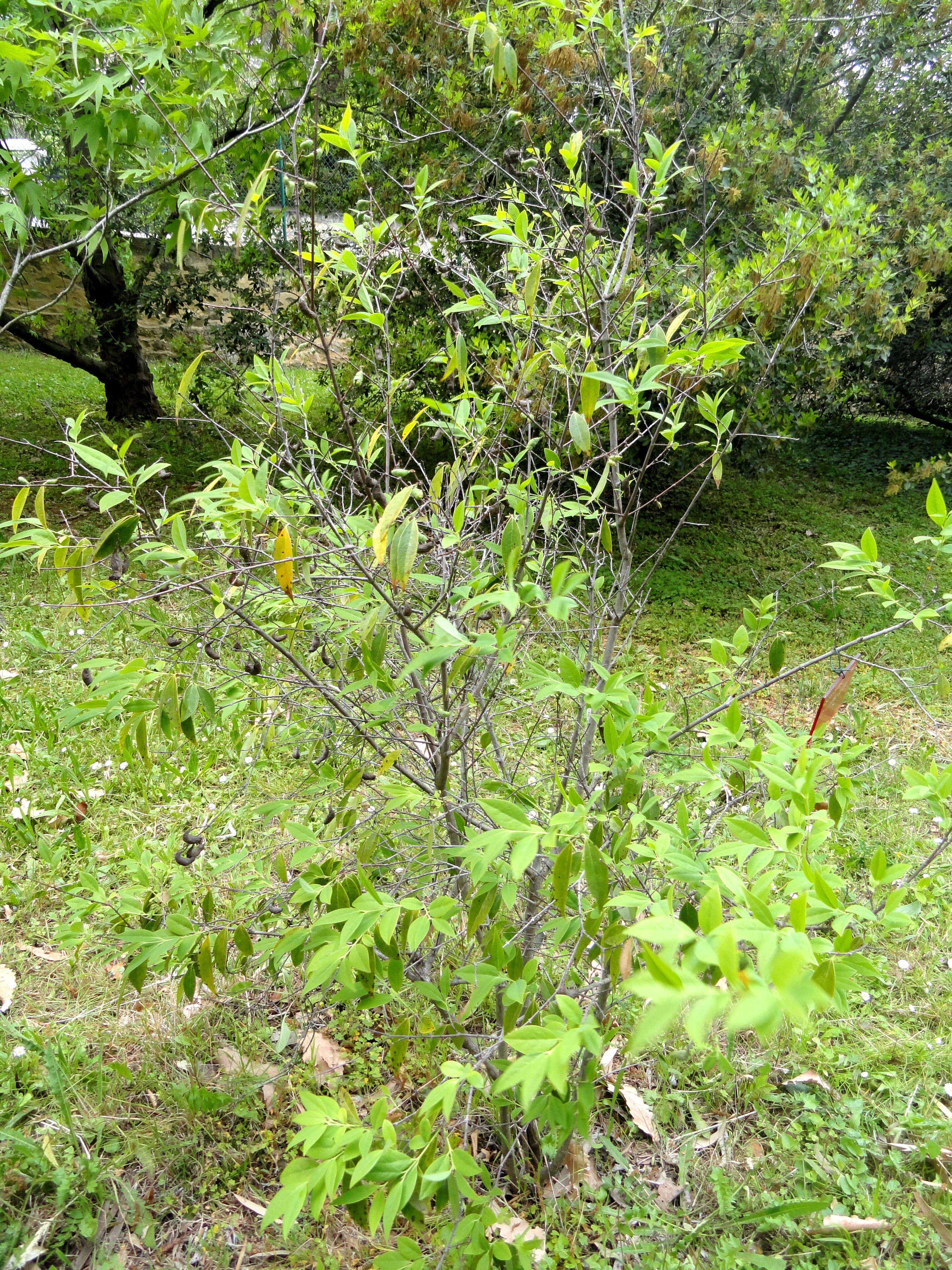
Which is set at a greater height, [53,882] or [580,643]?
[580,643]

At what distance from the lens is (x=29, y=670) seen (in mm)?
3500

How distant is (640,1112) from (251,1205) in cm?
91

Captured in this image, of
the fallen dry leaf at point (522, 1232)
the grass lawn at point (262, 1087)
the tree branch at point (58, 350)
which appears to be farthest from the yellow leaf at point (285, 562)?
the tree branch at point (58, 350)

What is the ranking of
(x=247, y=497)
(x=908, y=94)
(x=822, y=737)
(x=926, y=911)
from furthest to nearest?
(x=908, y=94), (x=926, y=911), (x=822, y=737), (x=247, y=497)

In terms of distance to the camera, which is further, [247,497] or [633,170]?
[633,170]

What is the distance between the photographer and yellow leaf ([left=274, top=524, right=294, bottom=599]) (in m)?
1.13

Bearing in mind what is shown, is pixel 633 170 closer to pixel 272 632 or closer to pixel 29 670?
pixel 272 632

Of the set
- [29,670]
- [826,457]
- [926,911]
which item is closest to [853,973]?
[926,911]

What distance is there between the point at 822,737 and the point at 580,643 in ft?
1.84

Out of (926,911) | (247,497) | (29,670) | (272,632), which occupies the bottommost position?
(29,670)

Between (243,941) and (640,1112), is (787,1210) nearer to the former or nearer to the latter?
(640,1112)

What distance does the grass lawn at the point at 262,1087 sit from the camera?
1615mm

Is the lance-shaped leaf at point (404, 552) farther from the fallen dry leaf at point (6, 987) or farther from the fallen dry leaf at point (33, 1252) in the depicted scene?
the fallen dry leaf at point (6, 987)

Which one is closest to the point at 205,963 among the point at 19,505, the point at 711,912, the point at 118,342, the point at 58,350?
the point at 19,505
